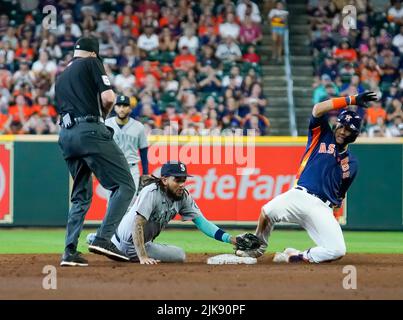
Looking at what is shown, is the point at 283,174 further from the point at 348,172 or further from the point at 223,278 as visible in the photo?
the point at 223,278

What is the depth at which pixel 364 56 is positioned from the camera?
21.7 metres

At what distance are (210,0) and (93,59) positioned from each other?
13.3 metres

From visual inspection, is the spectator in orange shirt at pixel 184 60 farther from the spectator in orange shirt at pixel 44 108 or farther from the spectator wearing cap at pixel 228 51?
the spectator in orange shirt at pixel 44 108

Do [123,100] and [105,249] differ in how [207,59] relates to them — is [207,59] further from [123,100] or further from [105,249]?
[105,249]

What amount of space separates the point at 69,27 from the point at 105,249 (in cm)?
1232

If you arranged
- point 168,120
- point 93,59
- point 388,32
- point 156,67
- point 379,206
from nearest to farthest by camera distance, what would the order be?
point 93,59, point 379,206, point 168,120, point 156,67, point 388,32

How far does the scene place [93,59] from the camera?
Result: 9.95 metres

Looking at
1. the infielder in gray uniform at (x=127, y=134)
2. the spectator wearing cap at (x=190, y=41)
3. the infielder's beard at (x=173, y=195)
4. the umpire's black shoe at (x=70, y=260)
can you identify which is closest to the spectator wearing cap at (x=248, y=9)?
the spectator wearing cap at (x=190, y=41)

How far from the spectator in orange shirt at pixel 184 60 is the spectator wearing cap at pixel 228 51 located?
1.94ft

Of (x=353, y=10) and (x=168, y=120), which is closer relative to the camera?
(x=168, y=120)

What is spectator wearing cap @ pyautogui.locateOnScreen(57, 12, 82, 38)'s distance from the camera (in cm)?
2170

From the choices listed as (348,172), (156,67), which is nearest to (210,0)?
(156,67)

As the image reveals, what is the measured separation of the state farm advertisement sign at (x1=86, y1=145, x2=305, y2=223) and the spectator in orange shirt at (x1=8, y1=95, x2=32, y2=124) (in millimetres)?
3404

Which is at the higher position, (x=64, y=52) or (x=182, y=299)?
(x=64, y=52)
